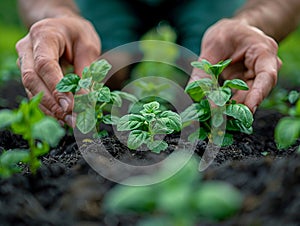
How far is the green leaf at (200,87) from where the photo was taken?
1.92 m

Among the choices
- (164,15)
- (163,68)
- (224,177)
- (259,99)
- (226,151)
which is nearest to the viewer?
(224,177)

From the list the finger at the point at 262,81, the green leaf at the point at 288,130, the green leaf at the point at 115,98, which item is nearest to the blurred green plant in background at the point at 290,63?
the finger at the point at 262,81

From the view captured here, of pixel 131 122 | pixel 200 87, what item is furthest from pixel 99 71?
pixel 200 87

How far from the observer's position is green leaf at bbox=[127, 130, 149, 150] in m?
1.74

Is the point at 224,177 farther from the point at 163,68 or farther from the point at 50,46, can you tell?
the point at 163,68

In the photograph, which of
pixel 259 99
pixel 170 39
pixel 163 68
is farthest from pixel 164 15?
pixel 259 99

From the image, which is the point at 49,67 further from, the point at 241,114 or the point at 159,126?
the point at 241,114

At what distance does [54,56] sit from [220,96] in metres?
0.79

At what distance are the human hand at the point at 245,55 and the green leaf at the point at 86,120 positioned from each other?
1.88ft

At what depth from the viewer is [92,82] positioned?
2021 mm

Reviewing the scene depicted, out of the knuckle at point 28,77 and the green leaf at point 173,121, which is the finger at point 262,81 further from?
the knuckle at point 28,77

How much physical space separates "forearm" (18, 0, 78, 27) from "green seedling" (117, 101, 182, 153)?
1403mm

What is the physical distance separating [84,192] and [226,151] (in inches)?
33.7

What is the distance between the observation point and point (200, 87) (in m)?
1.94
